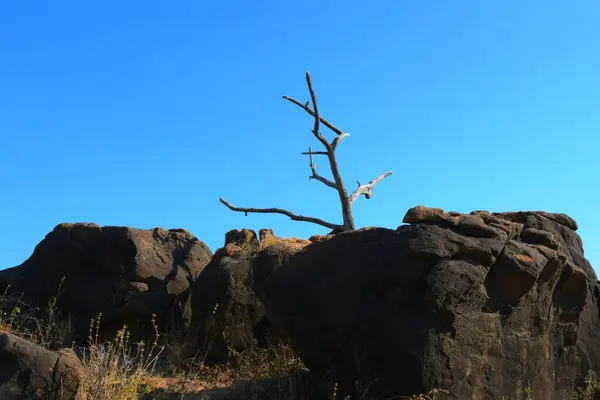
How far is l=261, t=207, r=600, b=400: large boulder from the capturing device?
6.14 meters

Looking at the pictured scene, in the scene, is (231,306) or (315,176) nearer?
(231,306)

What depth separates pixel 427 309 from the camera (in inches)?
244

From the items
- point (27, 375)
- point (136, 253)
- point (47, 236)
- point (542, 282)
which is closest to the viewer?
point (27, 375)

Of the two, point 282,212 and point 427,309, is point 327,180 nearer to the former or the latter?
point 282,212

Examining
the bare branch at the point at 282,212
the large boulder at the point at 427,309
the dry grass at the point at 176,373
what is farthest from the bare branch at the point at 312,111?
the large boulder at the point at 427,309

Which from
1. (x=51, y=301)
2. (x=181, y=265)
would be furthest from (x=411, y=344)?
(x=51, y=301)

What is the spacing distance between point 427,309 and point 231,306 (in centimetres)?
464

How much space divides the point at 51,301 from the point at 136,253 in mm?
1841

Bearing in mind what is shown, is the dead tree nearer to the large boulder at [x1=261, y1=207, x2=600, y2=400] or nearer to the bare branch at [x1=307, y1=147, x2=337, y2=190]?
the bare branch at [x1=307, y1=147, x2=337, y2=190]

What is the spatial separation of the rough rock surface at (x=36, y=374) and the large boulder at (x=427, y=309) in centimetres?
231

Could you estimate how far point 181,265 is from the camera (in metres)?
12.3

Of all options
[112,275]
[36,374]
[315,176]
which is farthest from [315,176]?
[36,374]

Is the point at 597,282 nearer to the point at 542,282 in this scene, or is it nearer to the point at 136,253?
the point at 542,282

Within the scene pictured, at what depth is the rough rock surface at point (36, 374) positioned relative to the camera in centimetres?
522
